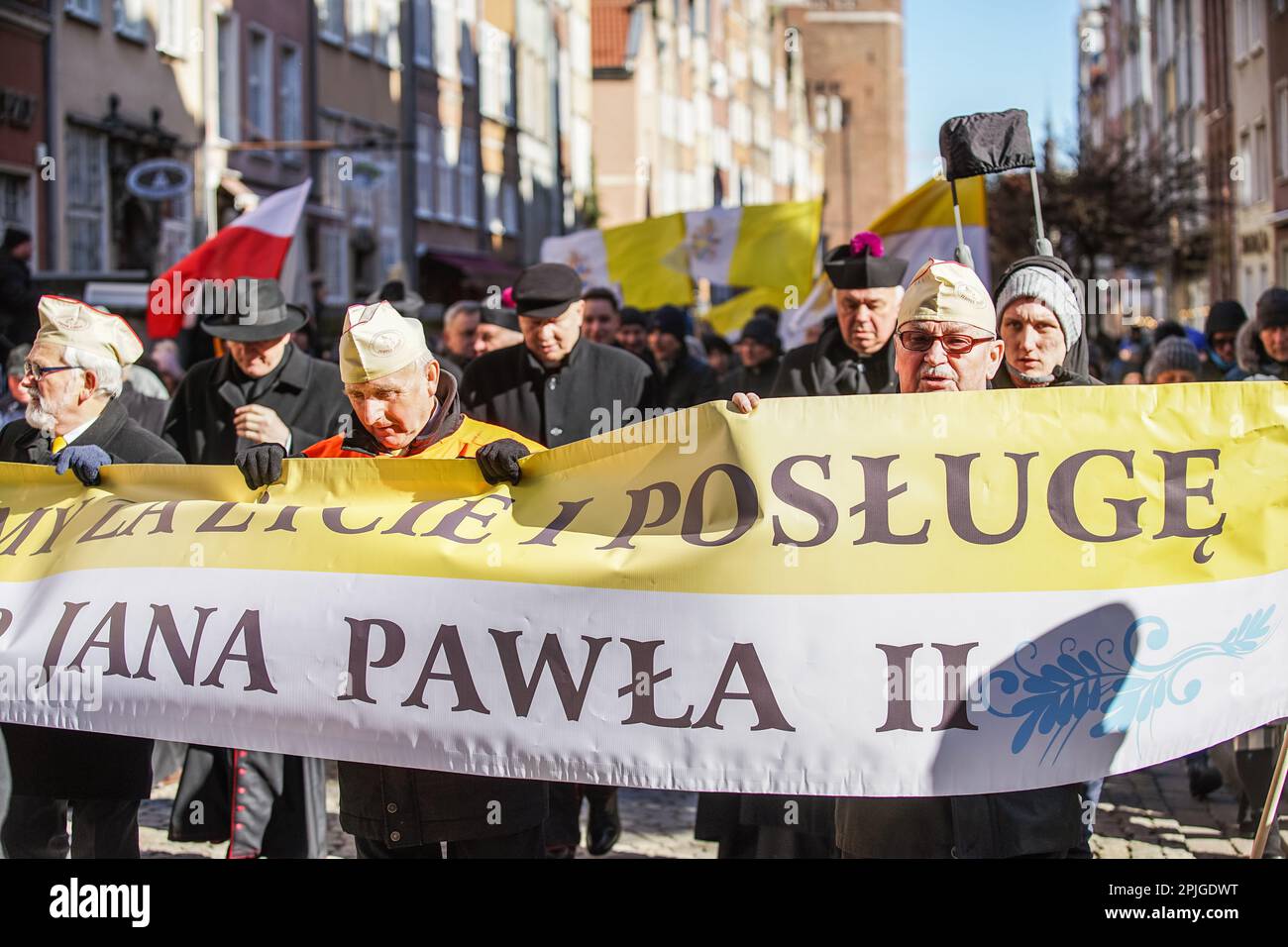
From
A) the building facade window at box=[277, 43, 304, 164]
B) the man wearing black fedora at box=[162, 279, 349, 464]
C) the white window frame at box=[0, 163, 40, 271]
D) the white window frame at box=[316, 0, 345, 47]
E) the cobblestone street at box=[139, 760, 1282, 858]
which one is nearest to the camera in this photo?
the cobblestone street at box=[139, 760, 1282, 858]

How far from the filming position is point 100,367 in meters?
5.57

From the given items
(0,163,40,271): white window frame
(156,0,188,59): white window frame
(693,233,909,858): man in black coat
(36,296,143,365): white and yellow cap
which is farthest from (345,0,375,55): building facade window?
(36,296,143,365): white and yellow cap

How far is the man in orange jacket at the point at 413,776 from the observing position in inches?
185

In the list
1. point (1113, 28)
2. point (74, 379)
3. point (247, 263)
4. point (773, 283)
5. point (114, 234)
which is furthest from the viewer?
point (1113, 28)

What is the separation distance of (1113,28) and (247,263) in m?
66.0

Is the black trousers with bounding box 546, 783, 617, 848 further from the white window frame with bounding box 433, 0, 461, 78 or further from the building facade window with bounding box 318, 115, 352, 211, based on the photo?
the white window frame with bounding box 433, 0, 461, 78

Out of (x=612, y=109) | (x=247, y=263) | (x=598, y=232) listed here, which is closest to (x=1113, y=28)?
(x=612, y=109)

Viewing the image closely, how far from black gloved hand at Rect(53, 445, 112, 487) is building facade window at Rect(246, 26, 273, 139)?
25240mm

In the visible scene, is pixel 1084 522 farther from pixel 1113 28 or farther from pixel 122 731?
pixel 1113 28

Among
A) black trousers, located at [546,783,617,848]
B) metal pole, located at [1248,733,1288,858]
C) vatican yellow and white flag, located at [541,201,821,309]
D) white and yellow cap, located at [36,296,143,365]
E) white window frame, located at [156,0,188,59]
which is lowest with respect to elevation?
black trousers, located at [546,783,617,848]

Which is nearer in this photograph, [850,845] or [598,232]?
[850,845]

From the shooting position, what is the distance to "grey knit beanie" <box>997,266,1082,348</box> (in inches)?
205

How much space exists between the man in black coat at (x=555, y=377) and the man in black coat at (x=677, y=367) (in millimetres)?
3427

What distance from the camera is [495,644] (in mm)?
4645
